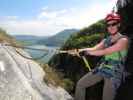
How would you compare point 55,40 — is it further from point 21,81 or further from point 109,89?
point 109,89

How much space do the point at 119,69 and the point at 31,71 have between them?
106 inches

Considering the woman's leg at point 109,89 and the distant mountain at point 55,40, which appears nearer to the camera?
the woman's leg at point 109,89

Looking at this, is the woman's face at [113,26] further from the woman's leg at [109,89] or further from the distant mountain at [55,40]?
the distant mountain at [55,40]

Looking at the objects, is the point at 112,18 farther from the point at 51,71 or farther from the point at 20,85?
the point at 51,71

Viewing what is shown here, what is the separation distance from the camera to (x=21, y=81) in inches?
378

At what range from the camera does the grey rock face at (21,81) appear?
9289mm

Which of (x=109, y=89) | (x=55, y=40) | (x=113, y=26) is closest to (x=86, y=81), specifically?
(x=109, y=89)

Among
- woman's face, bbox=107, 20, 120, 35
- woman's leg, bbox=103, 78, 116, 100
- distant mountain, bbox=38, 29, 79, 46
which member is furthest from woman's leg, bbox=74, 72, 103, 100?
distant mountain, bbox=38, 29, 79, 46

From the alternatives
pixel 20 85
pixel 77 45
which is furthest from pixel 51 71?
pixel 77 45

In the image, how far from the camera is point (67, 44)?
1853 centimetres

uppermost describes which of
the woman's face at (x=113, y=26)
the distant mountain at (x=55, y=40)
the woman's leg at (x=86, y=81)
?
the woman's face at (x=113, y=26)

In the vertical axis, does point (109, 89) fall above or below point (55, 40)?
above

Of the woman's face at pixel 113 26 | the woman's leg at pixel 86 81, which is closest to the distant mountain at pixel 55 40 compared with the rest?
the woman's leg at pixel 86 81

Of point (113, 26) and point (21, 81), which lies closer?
point (113, 26)
